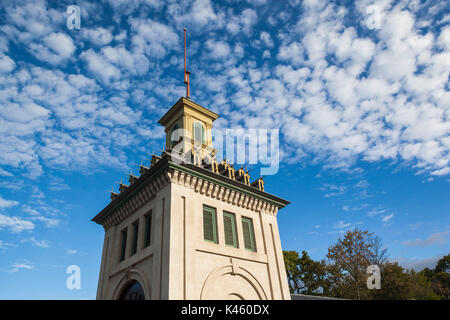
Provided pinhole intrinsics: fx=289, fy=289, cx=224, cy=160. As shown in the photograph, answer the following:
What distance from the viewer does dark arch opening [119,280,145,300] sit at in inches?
674

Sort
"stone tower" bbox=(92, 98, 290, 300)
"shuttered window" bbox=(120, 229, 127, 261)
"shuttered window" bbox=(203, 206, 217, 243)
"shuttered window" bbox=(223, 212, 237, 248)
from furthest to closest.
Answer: "shuttered window" bbox=(120, 229, 127, 261) < "shuttered window" bbox=(223, 212, 237, 248) < "shuttered window" bbox=(203, 206, 217, 243) < "stone tower" bbox=(92, 98, 290, 300)

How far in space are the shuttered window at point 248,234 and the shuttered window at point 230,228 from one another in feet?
3.26

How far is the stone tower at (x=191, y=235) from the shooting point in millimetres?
16094

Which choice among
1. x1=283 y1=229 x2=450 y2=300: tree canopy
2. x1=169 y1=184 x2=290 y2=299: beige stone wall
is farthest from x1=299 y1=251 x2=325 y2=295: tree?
x1=169 y1=184 x2=290 y2=299: beige stone wall

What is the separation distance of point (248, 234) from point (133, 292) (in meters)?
8.44

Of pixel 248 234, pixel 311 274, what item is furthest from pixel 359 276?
pixel 248 234

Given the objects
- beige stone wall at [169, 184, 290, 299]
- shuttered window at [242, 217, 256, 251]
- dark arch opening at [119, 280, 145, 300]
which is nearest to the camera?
beige stone wall at [169, 184, 290, 299]

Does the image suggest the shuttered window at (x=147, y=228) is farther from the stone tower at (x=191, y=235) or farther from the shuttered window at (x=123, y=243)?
the shuttered window at (x=123, y=243)

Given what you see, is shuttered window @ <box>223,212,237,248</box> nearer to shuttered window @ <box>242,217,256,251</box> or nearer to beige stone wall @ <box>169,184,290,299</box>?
beige stone wall @ <box>169,184,290,299</box>

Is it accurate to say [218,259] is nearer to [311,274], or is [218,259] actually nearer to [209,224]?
[209,224]

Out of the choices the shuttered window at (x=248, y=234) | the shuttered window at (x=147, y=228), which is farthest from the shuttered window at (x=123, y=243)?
the shuttered window at (x=248, y=234)
